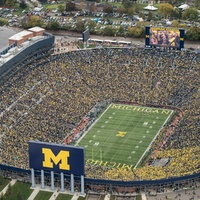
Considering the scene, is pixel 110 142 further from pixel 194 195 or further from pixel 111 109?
pixel 194 195

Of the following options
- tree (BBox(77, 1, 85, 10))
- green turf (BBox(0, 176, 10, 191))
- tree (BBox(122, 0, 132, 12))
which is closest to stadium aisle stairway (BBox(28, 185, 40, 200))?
green turf (BBox(0, 176, 10, 191))

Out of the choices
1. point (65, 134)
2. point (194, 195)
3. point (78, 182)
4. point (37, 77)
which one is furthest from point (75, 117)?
point (194, 195)

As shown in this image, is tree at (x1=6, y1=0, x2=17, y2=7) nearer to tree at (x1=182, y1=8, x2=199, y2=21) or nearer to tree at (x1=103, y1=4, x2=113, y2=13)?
tree at (x1=103, y1=4, x2=113, y2=13)

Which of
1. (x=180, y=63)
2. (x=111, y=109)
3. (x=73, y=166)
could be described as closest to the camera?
(x=73, y=166)

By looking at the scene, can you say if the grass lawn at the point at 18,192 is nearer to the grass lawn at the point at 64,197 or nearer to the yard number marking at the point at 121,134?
the grass lawn at the point at 64,197

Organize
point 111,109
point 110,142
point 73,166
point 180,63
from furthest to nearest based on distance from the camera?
1. point 180,63
2. point 111,109
3. point 110,142
4. point 73,166

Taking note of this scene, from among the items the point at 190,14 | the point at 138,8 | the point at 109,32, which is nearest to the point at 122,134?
the point at 109,32
